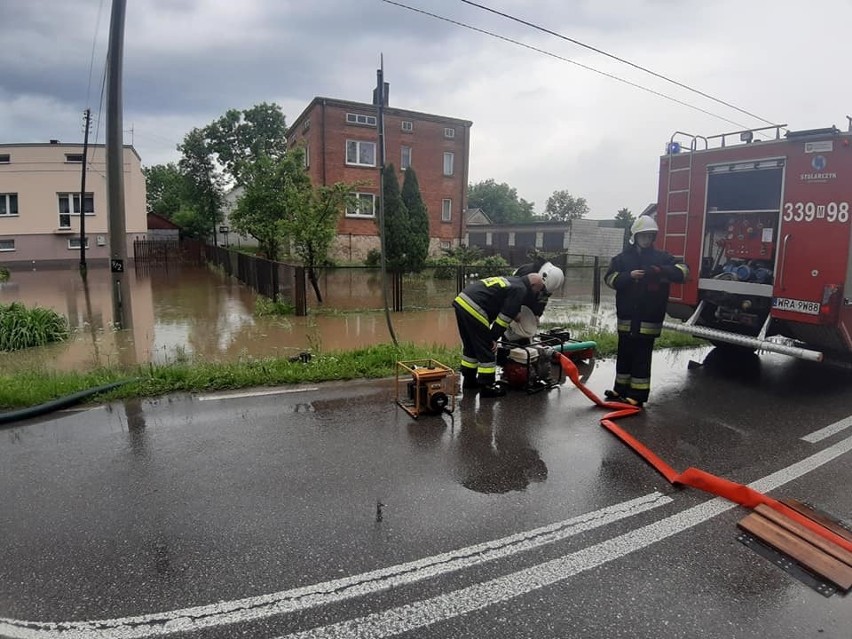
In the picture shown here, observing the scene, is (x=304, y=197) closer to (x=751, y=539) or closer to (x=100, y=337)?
(x=100, y=337)

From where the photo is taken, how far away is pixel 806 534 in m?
3.25

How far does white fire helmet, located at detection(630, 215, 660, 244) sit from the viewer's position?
227 inches

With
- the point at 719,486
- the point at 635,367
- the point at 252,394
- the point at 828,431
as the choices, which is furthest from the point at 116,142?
the point at 828,431

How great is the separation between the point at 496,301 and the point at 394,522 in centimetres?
308

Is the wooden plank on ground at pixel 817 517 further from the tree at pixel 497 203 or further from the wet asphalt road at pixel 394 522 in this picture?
the tree at pixel 497 203

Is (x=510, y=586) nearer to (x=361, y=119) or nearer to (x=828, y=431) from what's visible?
(x=828, y=431)

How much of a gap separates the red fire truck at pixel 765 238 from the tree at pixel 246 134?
3774 centimetres

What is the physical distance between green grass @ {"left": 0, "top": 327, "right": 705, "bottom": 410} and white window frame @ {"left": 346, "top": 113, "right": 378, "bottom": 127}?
22.7 m

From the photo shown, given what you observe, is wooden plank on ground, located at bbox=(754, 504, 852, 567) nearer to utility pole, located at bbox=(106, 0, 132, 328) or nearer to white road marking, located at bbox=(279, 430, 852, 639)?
white road marking, located at bbox=(279, 430, 852, 639)

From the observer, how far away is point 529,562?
3.00 meters

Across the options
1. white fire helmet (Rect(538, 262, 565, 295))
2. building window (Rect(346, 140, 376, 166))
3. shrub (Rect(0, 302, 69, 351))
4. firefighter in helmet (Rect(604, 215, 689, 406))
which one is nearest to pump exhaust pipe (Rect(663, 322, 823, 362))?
firefighter in helmet (Rect(604, 215, 689, 406))

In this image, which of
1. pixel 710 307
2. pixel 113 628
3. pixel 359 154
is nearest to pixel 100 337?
pixel 113 628

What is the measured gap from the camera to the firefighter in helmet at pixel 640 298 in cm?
574

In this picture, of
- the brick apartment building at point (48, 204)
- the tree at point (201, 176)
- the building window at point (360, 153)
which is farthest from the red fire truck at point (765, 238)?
the tree at point (201, 176)
